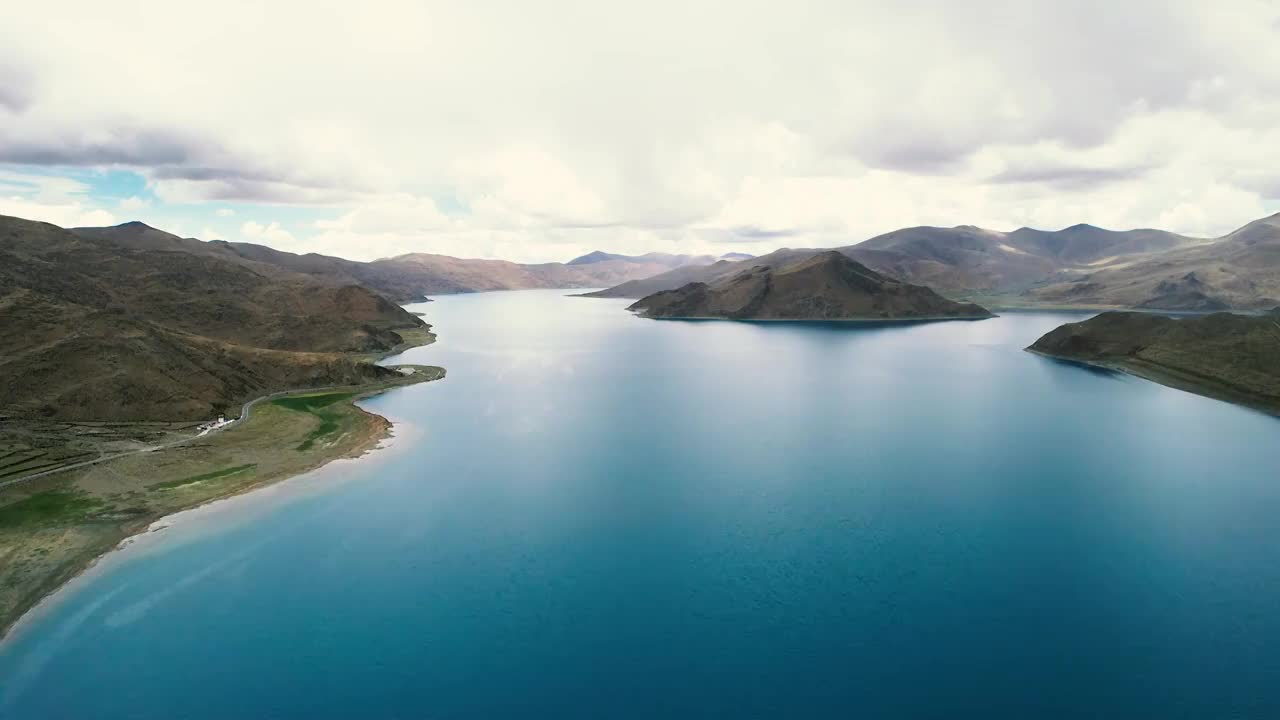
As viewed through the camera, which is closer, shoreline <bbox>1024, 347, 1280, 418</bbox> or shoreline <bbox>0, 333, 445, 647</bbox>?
shoreline <bbox>0, 333, 445, 647</bbox>

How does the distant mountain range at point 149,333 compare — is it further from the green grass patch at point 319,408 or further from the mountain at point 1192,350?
the mountain at point 1192,350

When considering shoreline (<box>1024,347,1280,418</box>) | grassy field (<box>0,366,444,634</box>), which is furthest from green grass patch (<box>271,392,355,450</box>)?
shoreline (<box>1024,347,1280,418</box>)

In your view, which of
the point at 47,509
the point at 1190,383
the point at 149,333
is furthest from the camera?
the point at 1190,383

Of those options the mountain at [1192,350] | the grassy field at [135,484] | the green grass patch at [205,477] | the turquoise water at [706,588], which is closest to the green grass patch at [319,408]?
the grassy field at [135,484]

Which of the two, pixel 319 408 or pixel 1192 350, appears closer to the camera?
pixel 319 408

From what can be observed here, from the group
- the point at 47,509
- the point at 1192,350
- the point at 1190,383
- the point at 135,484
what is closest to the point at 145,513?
the point at 47,509

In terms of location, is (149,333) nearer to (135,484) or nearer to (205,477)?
(135,484)

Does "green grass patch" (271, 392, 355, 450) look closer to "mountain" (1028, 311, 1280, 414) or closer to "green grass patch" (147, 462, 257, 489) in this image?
"green grass patch" (147, 462, 257, 489)
